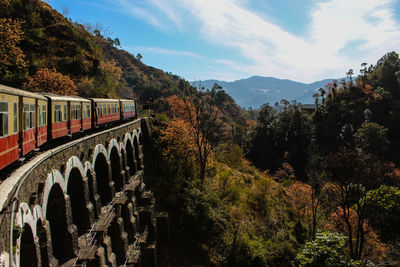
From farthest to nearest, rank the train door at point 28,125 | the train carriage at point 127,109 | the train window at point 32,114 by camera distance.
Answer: the train carriage at point 127,109 → the train window at point 32,114 → the train door at point 28,125

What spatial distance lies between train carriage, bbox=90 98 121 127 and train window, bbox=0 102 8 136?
1031 cm

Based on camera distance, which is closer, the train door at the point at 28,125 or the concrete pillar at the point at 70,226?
the train door at the point at 28,125

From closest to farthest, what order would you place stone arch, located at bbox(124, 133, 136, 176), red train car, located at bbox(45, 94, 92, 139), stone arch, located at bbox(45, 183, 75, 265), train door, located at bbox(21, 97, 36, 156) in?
train door, located at bbox(21, 97, 36, 156) < stone arch, located at bbox(45, 183, 75, 265) < red train car, located at bbox(45, 94, 92, 139) < stone arch, located at bbox(124, 133, 136, 176)

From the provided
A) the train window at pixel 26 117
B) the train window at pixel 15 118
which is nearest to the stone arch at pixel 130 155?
the train window at pixel 26 117

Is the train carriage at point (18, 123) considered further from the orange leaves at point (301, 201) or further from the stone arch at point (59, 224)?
the orange leaves at point (301, 201)

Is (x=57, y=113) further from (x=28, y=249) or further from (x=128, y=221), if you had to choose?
(x=128, y=221)

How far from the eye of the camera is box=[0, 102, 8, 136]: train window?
7.95 m

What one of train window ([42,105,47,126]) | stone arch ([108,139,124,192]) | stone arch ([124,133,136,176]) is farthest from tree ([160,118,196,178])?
train window ([42,105,47,126])

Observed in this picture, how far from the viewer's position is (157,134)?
108ft

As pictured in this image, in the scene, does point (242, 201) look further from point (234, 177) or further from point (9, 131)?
point (9, 131)

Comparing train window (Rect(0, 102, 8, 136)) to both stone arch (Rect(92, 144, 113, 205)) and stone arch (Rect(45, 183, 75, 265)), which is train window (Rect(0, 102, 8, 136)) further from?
stone arch (Rect(92, 144, 113, 205))

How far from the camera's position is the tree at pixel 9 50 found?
2321cm

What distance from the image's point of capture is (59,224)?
1103 centimetres

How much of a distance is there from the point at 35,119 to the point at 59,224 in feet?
14.9
